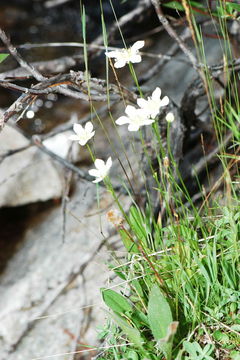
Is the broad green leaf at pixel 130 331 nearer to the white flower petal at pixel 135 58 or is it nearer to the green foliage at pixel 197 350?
the green foliage at pixel 197 350

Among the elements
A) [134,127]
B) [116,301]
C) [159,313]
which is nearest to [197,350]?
[159,313]

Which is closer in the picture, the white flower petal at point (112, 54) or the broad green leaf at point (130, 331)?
the broad green leaf at point (130, 331)

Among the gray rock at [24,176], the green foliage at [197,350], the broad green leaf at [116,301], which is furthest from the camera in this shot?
the gray rock at [24,176]

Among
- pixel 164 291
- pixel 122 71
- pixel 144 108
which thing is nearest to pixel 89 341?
pixel 164 291

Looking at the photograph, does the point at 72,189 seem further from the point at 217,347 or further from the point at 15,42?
the point at 15,42

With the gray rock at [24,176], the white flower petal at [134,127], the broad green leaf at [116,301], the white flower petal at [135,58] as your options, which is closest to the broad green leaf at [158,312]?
the broad green leaf at [116,301]

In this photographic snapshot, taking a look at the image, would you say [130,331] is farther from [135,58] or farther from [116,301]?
[135,58]
